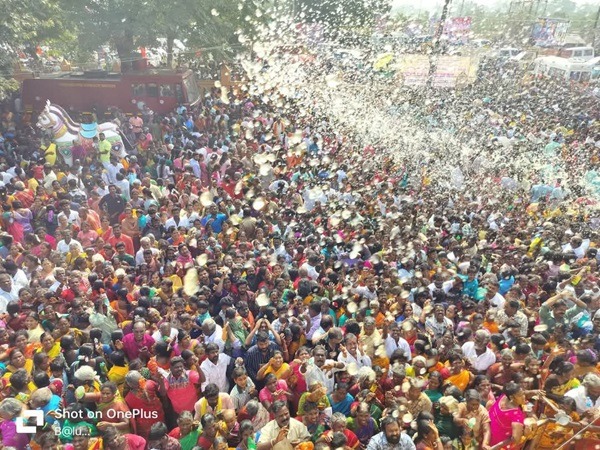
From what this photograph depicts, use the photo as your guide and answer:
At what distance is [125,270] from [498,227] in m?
5.36

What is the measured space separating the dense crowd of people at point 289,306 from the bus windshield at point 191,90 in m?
4.41

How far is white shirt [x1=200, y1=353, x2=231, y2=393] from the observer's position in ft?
13.6

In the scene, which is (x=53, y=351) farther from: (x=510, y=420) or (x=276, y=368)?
(x=510, y=420)

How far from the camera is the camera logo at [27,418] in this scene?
3.36 m

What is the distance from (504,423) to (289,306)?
2303 millimetres

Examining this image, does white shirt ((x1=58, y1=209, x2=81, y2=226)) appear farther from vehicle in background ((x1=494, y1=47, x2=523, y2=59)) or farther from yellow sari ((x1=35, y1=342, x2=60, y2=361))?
vehicle in background ((x1=494, y1=47, x2=523, y2=59))

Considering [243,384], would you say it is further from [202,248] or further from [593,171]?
[593,171]

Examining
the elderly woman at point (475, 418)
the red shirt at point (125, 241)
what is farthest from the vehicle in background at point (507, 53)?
the elderly woman at point (475, 418)

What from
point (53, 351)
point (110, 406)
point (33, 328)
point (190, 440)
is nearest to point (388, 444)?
point (190, 440)

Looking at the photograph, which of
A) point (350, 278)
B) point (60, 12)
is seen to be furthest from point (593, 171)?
point (60, 12)

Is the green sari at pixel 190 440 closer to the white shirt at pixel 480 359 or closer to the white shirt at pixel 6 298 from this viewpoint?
the white shirt at pixel 480 359

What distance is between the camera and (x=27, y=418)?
11.2 ft

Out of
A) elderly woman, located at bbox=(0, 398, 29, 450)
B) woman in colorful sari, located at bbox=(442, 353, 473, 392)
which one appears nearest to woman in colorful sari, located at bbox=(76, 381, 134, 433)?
elderly woman, located at bbox=(0, 398, 29, 450)

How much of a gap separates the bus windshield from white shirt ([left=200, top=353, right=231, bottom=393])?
11115 millimetres
